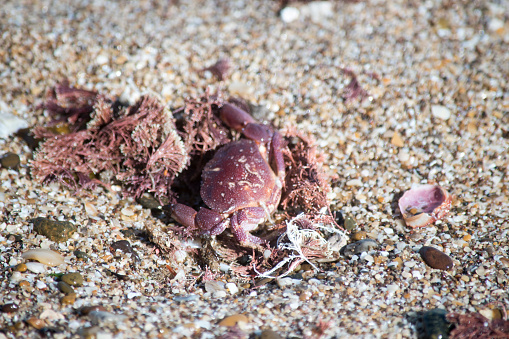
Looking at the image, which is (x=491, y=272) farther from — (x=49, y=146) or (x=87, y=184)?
(x=49, y=146)

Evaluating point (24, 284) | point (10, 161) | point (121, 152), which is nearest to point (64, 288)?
point (24, 284)

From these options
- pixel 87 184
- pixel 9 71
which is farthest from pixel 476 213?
pixel 9 71

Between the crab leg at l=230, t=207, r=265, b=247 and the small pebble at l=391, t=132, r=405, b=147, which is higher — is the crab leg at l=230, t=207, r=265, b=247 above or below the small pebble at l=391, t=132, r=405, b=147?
below

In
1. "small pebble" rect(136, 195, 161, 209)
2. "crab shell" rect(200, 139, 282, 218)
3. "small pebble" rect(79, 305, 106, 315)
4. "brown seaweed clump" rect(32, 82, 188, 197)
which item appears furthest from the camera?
"small pebble" rect(136, 195, 161, 209)

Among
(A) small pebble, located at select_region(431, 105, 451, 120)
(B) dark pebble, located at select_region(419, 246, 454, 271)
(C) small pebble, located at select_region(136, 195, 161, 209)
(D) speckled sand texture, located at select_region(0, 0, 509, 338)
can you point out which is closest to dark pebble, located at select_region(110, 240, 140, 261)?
(D) speckled sand texture, located at select_region(0, 0, 509, 338)

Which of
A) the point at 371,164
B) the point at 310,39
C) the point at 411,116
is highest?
the point at 310,39

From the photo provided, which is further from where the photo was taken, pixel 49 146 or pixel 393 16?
pixel 393 16

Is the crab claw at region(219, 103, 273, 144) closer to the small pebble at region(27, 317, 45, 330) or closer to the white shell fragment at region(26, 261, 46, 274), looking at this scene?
the white shell fragment at region(26, 261, 46, 274)
